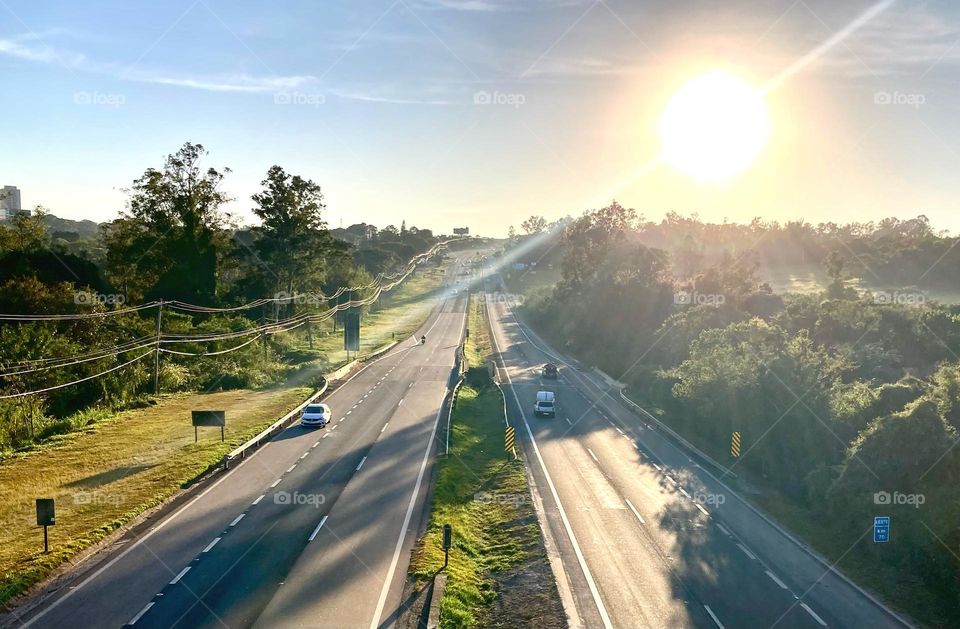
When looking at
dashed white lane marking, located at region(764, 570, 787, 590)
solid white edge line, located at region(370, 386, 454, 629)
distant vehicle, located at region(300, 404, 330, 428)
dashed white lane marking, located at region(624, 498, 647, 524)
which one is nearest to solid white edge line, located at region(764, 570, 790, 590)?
dashed white lane marking, located at region(764, 570, 787, 590)

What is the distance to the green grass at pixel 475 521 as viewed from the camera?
18.1 meters

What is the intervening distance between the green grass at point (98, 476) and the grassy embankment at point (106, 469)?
0.03m

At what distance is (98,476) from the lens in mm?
27141

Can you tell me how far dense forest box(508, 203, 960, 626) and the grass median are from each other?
11263 millimetres

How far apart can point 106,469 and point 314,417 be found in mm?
11930

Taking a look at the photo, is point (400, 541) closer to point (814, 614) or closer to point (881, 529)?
point (814, 614)

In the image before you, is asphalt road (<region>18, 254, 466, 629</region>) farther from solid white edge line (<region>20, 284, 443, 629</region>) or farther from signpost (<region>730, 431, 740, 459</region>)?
signpost (<region>730, 431, 740, 459</region>)

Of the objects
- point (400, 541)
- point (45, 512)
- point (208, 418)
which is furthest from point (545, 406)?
point (45, 512)

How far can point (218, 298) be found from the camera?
7325 cm

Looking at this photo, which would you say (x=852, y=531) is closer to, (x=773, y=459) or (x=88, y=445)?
(x=773, y=459)

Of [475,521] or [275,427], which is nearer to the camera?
[475,521]

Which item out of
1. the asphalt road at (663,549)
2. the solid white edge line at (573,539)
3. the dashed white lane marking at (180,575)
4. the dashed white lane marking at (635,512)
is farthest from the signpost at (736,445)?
the dashed white lane marking at (180,575)

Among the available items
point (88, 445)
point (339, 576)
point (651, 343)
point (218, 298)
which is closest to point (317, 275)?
point (218, 298)

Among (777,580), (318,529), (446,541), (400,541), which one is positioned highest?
(446,541)
